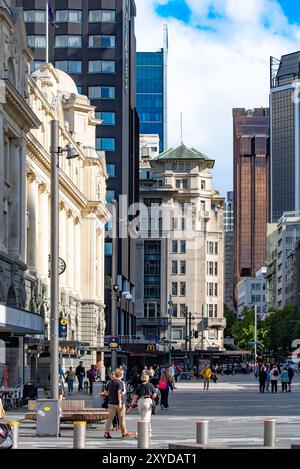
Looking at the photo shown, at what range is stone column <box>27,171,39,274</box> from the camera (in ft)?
252

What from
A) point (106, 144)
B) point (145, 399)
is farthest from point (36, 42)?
point (145, 399)

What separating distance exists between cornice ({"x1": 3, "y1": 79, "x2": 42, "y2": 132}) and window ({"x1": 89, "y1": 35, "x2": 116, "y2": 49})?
62.5 meters

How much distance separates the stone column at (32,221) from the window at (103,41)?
51588 millimetres

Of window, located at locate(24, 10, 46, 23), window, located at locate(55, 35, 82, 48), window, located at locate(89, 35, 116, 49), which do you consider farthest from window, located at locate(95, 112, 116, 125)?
window, located at locate(24, 10, 46, 23)

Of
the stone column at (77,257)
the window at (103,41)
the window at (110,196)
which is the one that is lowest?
the stone column at (77,257)

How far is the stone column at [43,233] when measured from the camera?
82.6 metres

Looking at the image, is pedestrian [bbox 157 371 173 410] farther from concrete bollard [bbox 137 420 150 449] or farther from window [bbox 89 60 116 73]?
window [bbox 89 60 116 73]

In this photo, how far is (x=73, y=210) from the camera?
335ft

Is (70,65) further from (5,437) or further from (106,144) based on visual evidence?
(5,437)

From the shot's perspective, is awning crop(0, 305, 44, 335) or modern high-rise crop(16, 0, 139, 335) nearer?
awning crop(0, 305, 44, 335)

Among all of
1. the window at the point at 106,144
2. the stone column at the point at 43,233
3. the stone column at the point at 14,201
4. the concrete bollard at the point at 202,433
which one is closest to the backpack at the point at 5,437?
the concrete bollard at the point at 202,433

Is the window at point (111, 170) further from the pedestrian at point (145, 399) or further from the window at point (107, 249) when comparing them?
the pedestrian at point (145, 399)

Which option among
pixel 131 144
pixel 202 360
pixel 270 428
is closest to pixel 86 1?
pixel 131 144

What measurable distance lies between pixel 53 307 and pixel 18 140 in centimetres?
3692
